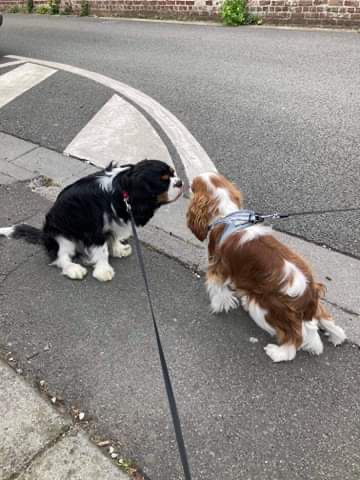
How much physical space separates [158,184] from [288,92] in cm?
460

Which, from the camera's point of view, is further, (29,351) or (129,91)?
(129,91)

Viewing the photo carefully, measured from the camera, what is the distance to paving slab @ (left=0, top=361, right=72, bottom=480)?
2.18 m

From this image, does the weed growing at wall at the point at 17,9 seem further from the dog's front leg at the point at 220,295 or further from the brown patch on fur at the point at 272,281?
the brown patch on fur at the point at 272,281

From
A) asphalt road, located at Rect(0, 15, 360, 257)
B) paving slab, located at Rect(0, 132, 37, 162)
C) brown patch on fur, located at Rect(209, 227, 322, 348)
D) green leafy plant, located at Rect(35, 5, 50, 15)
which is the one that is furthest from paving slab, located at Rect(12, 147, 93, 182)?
green leafy plant, located at Rect(35, 5, 50, 15)

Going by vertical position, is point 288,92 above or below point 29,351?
above

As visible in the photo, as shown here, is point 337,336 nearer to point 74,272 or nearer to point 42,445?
point 42,445

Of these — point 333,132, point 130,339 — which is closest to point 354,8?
point 333,132

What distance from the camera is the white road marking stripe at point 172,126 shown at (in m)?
4.95

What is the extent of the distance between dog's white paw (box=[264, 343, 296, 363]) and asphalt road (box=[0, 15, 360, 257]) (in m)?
1.33

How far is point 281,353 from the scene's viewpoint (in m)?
2.67

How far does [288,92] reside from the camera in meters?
6.73

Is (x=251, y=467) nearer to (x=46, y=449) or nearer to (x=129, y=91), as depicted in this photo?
(x=46, y=449)

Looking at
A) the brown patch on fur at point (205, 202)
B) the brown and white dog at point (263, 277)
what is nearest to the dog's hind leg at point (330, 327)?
the brown and white dog at point (263, 277)

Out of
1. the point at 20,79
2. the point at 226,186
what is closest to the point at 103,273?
the point at 226,186
